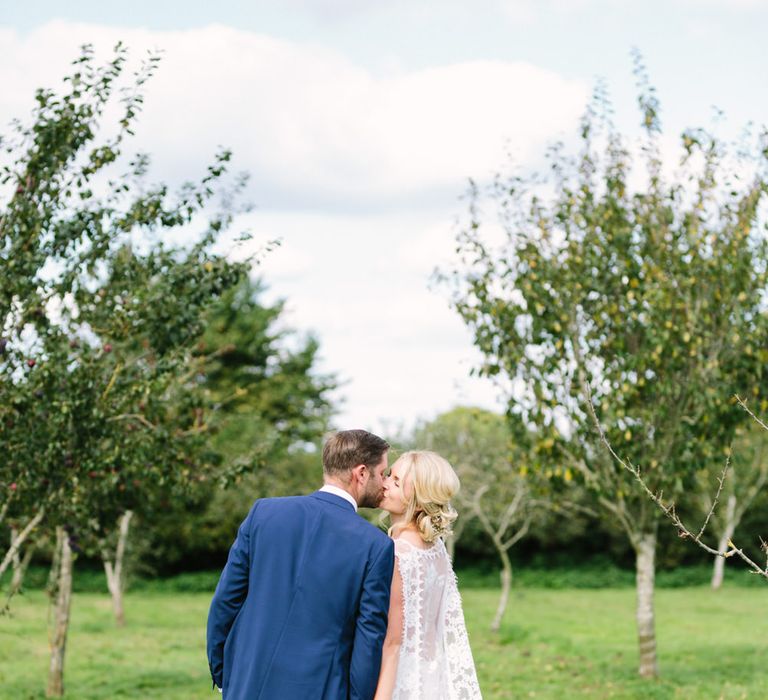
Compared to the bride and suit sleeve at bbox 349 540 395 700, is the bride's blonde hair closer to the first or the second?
the bride

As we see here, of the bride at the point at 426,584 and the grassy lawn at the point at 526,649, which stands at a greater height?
the bride at the point at 426,584

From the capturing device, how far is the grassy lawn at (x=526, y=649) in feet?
47.0

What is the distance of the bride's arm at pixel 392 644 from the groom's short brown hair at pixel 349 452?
0.47 m

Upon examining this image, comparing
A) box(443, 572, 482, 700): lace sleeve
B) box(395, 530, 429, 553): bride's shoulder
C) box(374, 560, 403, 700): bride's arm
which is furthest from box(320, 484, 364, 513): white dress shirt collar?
box(443, 572, 482, 700): lace sleeve

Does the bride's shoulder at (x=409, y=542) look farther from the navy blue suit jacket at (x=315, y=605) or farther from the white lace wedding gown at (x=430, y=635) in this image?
the navy blue suit jacket at (x=315, y=605)

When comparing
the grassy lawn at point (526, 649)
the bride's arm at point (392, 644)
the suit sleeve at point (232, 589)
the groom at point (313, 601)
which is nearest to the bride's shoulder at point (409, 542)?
the bride's arm at point (392, 644)

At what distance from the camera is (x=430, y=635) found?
5.31 meters

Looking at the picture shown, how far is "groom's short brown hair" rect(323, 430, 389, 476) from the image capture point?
439cm

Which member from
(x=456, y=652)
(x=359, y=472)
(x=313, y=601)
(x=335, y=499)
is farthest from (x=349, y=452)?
(x=456, y=652)

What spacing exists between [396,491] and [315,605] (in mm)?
842

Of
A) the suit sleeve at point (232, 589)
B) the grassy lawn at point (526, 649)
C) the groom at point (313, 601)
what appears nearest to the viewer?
the groom at point (313, 601)

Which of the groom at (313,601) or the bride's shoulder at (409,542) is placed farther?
the bride's shoulder at (409,542)

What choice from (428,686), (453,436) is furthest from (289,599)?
(453,436)

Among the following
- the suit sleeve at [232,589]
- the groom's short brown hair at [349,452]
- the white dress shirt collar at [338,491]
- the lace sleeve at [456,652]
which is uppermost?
the groom's short brown hair at [349,452]
